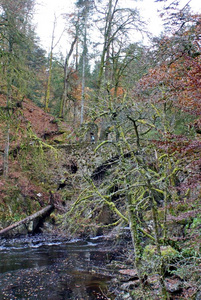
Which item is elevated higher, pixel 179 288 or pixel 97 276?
pixel 179 288

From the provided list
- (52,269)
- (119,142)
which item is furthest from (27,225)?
(119,142)

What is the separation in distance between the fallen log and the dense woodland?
2.36 ft

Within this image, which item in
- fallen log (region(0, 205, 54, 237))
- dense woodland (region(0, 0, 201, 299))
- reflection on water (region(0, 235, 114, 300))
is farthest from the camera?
fallen log (region(0, 205, 54, 237))

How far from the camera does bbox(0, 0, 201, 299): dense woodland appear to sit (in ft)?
15.6

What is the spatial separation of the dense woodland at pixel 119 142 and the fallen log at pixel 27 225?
72cm

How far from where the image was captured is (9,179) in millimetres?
14406

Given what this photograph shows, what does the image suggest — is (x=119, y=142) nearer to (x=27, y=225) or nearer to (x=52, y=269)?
(x=52, y=269)

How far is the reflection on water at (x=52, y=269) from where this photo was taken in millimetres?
6604

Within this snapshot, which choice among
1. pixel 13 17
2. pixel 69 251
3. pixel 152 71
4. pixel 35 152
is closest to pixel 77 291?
pixel 69 251

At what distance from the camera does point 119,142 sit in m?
5.89

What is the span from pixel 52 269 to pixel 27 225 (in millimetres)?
4671

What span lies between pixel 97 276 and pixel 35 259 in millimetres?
2717

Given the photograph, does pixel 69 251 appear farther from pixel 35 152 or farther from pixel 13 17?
pixel 13 17

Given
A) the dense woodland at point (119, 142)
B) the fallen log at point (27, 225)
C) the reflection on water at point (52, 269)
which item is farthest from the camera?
the fallen log at point (27, 225)
